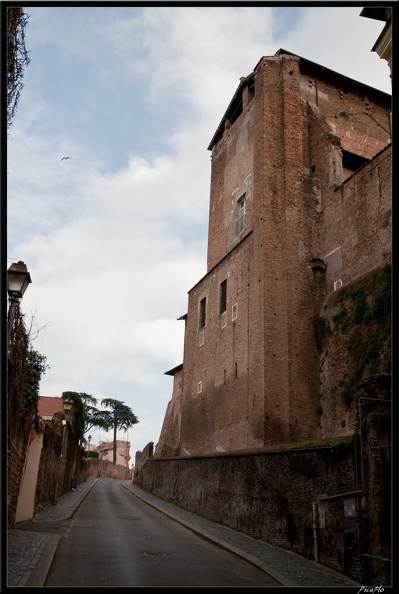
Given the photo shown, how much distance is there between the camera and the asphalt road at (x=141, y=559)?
830 cm

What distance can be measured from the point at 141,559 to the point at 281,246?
1375 cm

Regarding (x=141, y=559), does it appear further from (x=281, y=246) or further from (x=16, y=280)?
(x=281, y=246)

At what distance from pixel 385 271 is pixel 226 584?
1161cm

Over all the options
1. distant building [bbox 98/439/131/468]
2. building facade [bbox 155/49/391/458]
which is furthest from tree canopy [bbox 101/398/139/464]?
building facade [bbox 155/49/391/458]

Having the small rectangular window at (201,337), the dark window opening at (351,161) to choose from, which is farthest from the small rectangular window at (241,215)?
the small rectangular window at (201,337)

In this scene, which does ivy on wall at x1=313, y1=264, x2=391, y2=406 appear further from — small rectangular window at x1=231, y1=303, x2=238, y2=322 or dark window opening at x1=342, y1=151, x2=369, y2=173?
dark window opening at x1=342, y1=151, x2=369, y2=173

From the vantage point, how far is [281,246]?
21.3 m

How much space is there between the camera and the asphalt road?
830 cm

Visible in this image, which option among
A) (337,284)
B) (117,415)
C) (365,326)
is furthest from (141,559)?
(117,415)

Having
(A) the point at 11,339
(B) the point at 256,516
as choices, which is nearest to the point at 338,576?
(B) the point at 256,516

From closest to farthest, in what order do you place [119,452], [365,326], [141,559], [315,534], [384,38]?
[141,559], [315,534], [384,38], [365,326], [119,452]

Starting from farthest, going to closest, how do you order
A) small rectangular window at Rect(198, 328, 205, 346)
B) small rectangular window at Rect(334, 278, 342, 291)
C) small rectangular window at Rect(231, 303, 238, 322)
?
small rectangular window at Rect(198, 328, 205, 346)
small rectangular window at Rect(231, 303, 238, 322)
small rectangular window at Rect(334, 278, 342, 291)

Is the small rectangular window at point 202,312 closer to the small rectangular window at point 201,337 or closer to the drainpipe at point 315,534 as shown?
the small rectangular window at point 201,337

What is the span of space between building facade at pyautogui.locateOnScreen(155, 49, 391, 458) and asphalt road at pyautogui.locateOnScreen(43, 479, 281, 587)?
15.8ft
